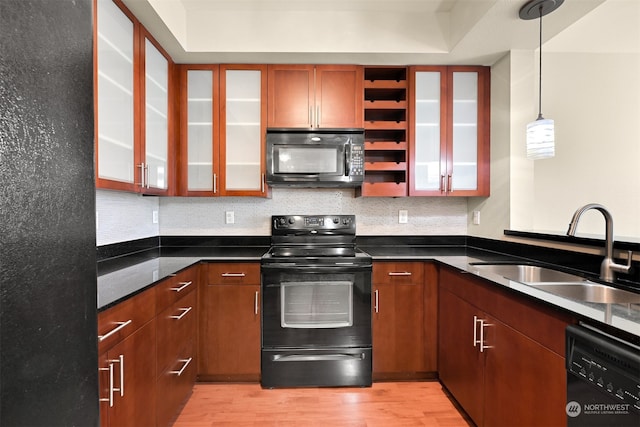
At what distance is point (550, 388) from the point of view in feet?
4.12

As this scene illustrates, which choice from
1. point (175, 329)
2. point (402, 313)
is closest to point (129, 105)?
point (175, 329)

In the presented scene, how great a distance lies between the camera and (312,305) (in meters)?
2.35

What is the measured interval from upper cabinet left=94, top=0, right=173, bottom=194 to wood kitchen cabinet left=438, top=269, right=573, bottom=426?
76.8 inches

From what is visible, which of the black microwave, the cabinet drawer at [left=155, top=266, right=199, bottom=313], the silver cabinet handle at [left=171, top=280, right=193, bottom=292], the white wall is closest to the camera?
the cabinet drawer at [left=155, top=266, right=199, bottom=313]

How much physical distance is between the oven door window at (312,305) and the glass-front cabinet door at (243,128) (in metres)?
0.79

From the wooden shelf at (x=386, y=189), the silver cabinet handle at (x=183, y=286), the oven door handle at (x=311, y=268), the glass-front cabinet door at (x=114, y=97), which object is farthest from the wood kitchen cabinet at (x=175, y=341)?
the wooden shelf at (x=386, y=189)

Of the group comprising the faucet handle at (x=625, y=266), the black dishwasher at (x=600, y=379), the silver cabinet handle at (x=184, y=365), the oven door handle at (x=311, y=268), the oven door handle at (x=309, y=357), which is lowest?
the oven door handle at (x=309, y=357)

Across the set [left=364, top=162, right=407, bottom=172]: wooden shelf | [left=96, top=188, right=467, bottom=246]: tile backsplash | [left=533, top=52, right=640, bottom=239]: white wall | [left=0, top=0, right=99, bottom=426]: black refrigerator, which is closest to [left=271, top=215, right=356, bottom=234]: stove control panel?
[left=96, top=188, right=467, bottom=246]: tile backsplash

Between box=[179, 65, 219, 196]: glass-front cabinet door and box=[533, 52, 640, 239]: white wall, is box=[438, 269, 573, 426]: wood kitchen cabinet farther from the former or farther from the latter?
box=[179, 65, 219, 196]: glass-front cabinet door

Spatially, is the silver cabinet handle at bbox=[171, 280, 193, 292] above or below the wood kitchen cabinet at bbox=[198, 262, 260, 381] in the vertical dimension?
above

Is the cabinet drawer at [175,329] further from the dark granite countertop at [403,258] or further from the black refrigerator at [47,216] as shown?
the black refrigerator at [47,216]

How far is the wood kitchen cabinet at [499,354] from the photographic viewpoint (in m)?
1.26

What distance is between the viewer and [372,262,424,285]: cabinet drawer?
242 cm

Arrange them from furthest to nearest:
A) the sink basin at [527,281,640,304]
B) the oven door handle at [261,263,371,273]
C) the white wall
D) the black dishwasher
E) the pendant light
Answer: the white wall → the oven door handle at [261,263,371,273] → the pendant light → the sink basin at [527,281,640,304] → the black dishwasher
